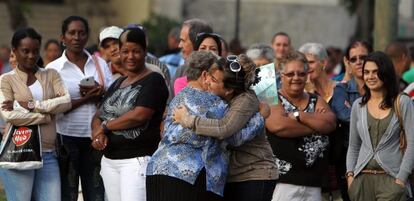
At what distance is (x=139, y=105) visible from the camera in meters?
8.39

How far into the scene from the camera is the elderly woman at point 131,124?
330 inches

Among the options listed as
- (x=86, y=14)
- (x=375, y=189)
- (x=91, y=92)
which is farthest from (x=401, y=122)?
(x=86, y=14)

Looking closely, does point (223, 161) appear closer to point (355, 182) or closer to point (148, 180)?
point (148, 180)

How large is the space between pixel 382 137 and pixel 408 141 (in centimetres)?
22

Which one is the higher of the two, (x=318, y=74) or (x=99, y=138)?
(x=318, y=74)

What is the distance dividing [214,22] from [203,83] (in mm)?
21013

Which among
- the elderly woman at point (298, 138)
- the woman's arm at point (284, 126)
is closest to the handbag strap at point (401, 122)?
the elderly woman at point (298, 138)

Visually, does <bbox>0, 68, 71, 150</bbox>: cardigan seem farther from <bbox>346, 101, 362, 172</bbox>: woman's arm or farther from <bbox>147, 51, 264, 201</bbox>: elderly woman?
<bbox>346, 101, 362, 172</bbox>: woman's arm

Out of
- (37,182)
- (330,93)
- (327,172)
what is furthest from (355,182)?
(37,182)

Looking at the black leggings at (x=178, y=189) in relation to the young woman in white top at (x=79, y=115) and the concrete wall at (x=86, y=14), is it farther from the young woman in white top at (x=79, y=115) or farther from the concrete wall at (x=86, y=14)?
the concrete wall at (x=86, y=14)

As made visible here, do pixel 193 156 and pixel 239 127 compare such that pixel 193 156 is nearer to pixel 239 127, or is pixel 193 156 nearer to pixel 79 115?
pixel 239 127

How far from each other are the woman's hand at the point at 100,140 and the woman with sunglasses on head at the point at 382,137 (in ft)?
6.95

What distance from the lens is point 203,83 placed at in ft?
24.9

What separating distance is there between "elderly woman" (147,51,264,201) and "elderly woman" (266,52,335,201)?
138 cm
